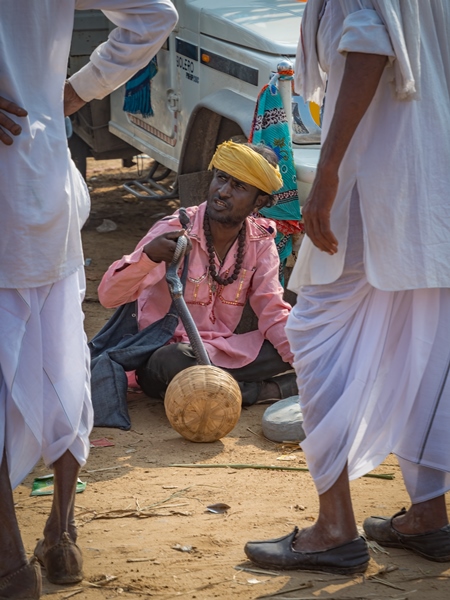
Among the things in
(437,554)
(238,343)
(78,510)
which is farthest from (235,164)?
(437,554)

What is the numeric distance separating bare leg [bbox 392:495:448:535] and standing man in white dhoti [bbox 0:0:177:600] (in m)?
1.08

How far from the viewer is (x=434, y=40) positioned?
296 centimetres

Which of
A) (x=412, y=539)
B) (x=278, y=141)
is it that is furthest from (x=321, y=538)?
(x=278, y=141)

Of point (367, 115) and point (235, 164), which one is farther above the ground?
point (367, 115)

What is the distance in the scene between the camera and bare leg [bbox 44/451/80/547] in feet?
10.2

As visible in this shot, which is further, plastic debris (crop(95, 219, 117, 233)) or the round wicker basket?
plastic debris (crop(95, 219, 117, 233))

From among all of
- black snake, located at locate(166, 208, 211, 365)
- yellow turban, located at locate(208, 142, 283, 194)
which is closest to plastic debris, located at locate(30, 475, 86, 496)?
black snake, located at locate(166, 208, 211, 365)

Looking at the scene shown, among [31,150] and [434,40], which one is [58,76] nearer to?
[31,150]

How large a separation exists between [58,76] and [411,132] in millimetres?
1055

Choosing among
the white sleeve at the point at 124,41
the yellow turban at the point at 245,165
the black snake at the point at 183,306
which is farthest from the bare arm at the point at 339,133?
the yellow turban at the point at 245,165

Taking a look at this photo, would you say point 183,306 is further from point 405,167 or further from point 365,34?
point 365,34

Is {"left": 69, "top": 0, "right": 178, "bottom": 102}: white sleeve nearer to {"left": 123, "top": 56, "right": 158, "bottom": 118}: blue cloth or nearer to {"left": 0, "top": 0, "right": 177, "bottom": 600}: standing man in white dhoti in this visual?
{"left": 0, "top": 0, "right": 177, "bottom": 600}: standing man in white dhoti

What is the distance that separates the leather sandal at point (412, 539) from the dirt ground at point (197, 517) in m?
0.03

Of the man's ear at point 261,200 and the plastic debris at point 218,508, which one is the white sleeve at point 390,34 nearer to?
the plastic debris at point 218,508
